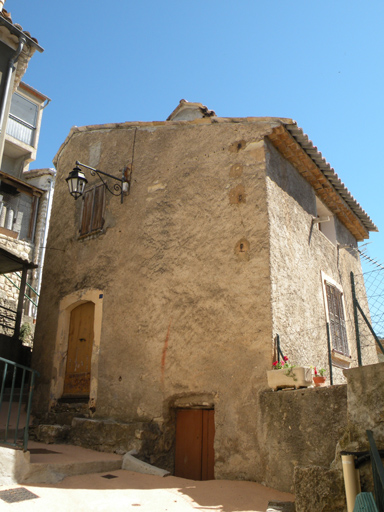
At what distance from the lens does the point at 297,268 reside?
7.54 metres

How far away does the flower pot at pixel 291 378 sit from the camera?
17.8 ft

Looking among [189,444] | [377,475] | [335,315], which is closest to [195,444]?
[189,444]

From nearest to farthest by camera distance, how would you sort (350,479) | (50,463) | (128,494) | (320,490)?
(350,479)
(320,490)
(128,494)
(50,463)

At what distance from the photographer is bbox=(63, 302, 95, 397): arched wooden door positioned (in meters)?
8.09

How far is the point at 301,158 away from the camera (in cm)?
806

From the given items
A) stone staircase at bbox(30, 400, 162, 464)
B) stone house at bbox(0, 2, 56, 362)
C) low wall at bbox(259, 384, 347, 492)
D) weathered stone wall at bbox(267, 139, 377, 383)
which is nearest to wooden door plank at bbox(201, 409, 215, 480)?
stone staircase at bbox(30, 400, 162, 464)

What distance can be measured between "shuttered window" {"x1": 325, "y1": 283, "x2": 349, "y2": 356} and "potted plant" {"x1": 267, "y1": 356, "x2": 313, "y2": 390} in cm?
299

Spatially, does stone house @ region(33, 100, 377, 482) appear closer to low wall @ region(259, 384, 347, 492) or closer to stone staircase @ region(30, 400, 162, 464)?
stone staircase @ region(30, 400, 162, 464)

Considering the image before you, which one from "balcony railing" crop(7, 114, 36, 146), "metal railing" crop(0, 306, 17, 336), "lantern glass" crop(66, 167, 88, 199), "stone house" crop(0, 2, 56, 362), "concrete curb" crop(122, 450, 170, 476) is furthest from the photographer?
"balcony railing" crop(7, 114, 36, 146)

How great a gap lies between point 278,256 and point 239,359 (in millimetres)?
1699

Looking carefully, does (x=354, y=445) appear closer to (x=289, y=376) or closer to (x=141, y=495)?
(x=289, y=376)

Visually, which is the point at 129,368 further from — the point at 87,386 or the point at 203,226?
the point at 203,226

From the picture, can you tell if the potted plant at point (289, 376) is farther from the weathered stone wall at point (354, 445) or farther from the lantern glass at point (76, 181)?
the lantern glass at point (76, 181)

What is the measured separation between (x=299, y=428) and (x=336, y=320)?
402 cm
